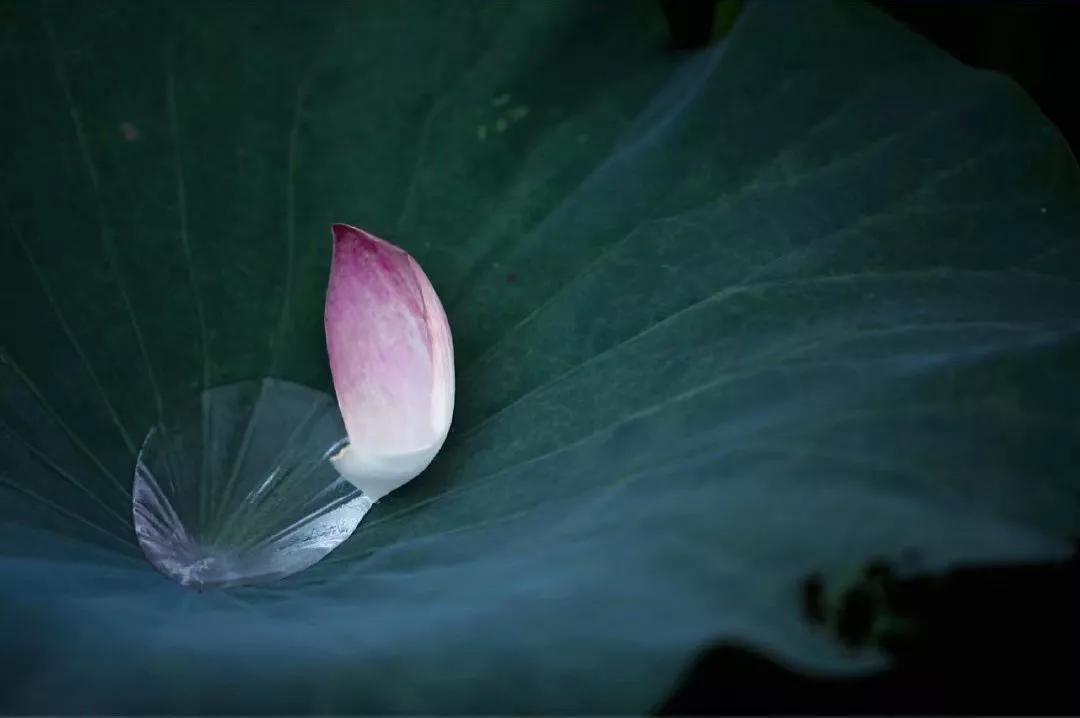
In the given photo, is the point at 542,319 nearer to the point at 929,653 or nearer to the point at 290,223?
the point at 290,223

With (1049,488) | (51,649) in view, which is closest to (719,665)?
(1049,488)

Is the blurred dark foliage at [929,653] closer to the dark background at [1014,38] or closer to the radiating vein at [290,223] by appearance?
the radiating vein at [290,223]

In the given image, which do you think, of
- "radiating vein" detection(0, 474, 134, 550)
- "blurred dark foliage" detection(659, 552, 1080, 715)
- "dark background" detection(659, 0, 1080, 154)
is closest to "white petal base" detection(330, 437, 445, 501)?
"radiating vein" detection(0, 474, 134, 550)

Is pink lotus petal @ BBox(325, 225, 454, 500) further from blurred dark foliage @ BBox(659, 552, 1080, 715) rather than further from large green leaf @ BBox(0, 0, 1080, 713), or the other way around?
blurred dark foliage @ BBox(659, 552, 1080, 715)

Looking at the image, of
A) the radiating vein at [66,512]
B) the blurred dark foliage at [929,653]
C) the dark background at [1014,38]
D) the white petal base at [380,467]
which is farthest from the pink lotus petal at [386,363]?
the dark background at [1014,38]

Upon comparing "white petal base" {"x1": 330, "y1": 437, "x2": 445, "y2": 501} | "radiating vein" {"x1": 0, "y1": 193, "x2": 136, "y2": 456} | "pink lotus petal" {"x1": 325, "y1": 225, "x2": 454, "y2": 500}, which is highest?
"radiating vein" {"x1": 0, "y1": 193, "x2": 136, "y2": 456}

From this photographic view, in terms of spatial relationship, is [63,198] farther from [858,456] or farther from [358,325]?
[858,456]
